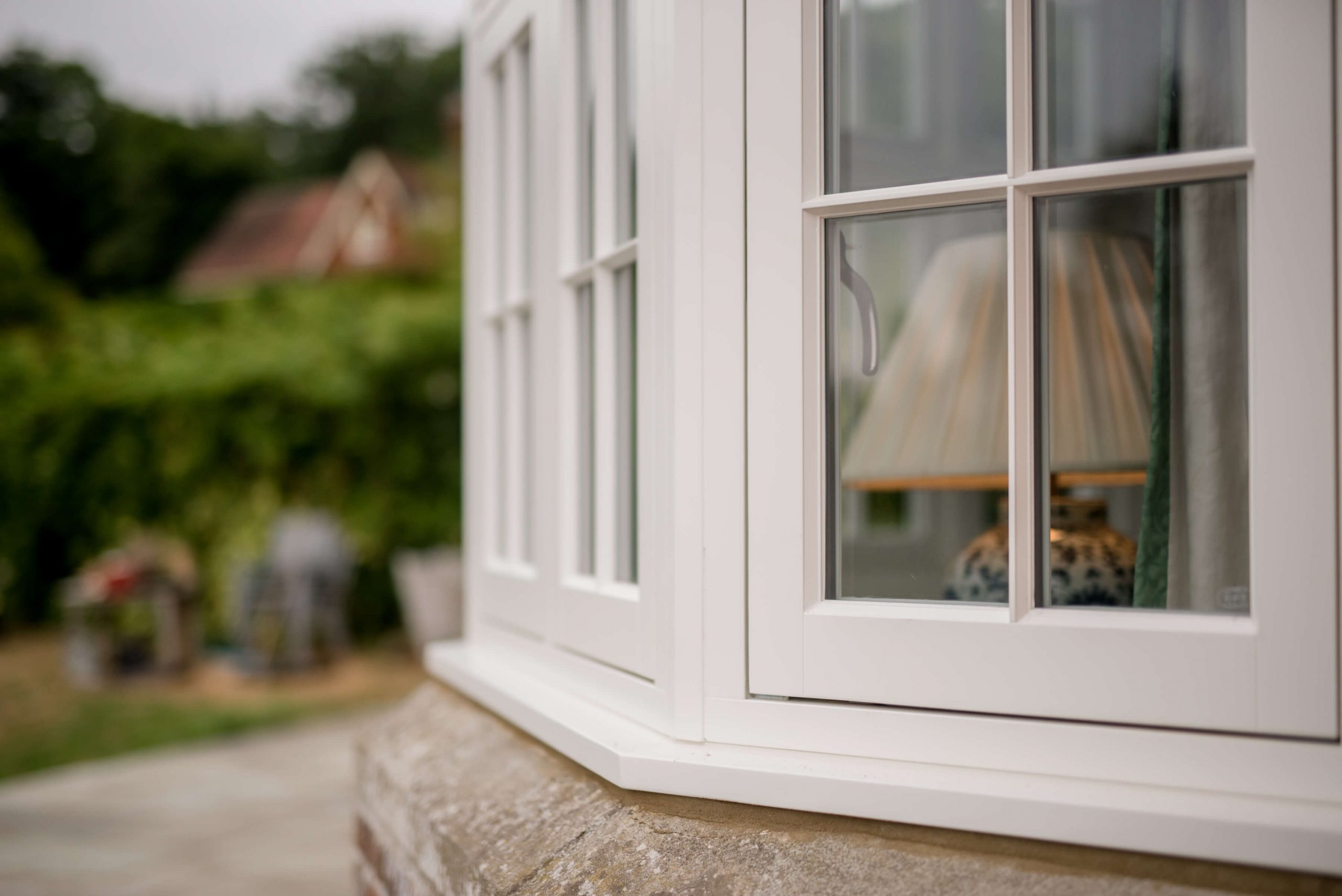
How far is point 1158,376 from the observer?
3.59 feet

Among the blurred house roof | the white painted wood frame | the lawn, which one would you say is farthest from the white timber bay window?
the blurred house roof

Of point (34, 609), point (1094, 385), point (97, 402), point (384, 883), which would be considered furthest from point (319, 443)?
point (1094, 385)

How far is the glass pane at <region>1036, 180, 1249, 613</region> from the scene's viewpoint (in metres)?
1.00

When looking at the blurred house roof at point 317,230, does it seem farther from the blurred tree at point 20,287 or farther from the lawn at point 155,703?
the lawn at point 155,703

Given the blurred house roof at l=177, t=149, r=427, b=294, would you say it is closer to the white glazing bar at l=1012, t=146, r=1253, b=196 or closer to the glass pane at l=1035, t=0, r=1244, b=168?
the glass pane at l=1035, t=0, r=1244, b=168

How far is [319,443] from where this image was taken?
23.2ft

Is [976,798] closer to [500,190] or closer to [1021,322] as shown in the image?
[1021,322]

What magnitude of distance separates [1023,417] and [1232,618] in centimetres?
27

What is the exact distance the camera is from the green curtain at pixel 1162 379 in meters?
1.07

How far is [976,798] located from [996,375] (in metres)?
0.86

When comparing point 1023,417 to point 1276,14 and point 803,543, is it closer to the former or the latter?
point 803,543

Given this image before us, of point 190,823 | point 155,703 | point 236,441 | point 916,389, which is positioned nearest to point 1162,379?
point 916,389

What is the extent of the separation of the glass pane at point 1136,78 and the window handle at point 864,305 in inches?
9.1

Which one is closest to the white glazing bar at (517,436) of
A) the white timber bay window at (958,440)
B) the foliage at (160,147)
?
the white timber bay window at (958,440)
